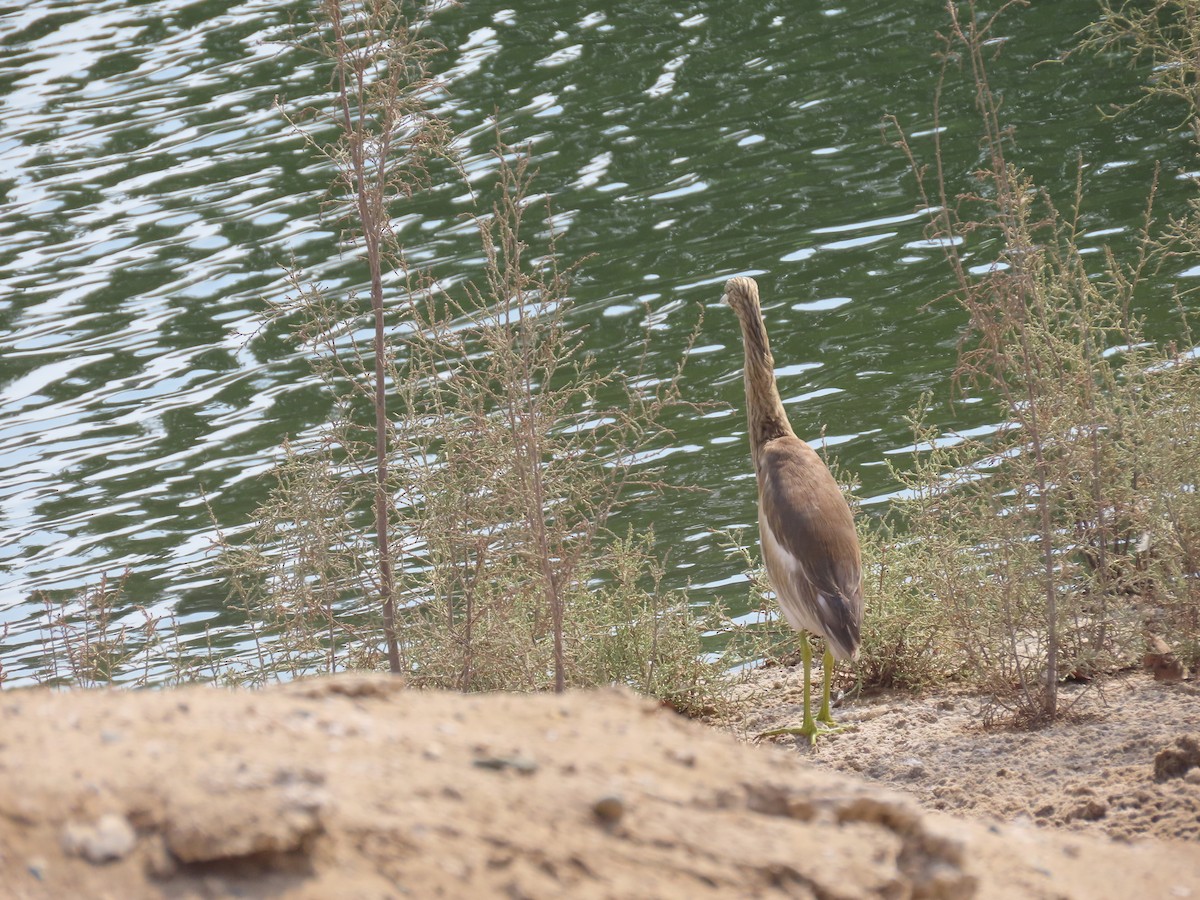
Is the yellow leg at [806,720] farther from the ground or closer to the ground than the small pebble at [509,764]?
closer to the ground

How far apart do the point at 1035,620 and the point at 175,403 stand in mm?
8297

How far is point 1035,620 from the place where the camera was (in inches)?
253

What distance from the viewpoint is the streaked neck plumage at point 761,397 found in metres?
7.58

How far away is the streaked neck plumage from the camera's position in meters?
7.58

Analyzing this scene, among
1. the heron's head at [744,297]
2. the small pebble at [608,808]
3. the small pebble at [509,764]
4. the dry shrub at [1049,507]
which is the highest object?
the small pebble at [509,764]

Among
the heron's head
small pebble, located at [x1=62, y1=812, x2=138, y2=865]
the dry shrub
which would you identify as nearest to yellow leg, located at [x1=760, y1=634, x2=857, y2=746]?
the dry shrub

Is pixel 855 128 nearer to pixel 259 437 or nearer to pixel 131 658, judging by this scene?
pixel 259 437

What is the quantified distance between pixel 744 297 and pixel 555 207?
6.79 m

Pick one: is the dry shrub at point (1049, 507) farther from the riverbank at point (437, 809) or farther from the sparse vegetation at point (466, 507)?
the riverbank at point (437, 809)

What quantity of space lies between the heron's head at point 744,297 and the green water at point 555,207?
1996 mm

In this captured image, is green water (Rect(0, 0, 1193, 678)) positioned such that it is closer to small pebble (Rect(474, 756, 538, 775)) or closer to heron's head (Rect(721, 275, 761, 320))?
heron's head (Rect(721, 275, 761, 320))

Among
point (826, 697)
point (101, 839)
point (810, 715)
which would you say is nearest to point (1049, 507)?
point (826, 697)

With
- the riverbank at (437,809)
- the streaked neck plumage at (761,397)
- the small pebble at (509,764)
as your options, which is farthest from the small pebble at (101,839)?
the streaked neck plumage at (761,397)

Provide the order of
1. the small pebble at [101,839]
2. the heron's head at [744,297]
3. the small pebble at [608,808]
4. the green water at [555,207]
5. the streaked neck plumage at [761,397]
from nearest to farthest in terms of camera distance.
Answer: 1. the small pebble at [101,839]
2. the small pebble at [608,808]
3. the streaked neck plumage at [761,397]
4. the heron's head at [744,297]
5. the green water at [555,207]
